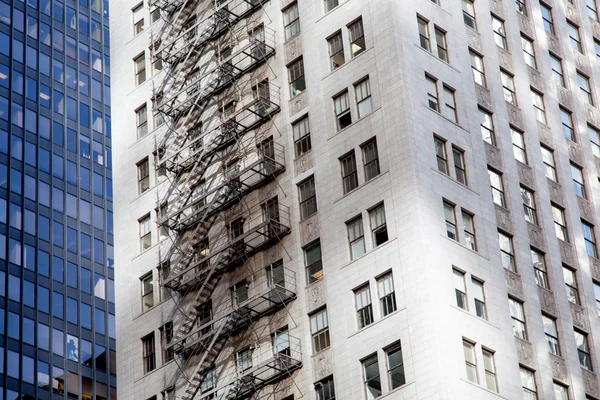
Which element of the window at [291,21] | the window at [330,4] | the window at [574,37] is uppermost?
the window at [574,37]

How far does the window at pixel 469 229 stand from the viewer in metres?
64.0

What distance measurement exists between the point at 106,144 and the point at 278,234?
7448 centimetres

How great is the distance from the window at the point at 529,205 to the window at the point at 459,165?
5.06 meters

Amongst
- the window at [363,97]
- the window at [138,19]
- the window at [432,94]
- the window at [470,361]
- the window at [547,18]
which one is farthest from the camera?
the window at [138,19]

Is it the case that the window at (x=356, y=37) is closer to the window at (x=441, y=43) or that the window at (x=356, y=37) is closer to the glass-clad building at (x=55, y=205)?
the window at (x=441, y=43)

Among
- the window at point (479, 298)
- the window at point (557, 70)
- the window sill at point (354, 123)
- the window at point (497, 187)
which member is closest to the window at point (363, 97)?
the window sill at point (354, 123)

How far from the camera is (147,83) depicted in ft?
268

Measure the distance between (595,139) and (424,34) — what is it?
15431 millimetres

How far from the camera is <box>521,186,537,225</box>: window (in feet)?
229

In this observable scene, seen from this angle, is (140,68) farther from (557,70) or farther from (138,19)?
(557,70)

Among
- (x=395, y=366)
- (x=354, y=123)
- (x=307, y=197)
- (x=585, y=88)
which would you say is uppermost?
(x=585, y=88)

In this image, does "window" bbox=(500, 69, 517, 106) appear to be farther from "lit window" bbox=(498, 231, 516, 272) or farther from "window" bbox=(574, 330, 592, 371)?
"window" bbox=(574, 330, 592, 371)

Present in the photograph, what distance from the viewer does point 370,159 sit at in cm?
6512

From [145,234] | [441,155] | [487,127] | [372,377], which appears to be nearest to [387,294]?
[372,377]
